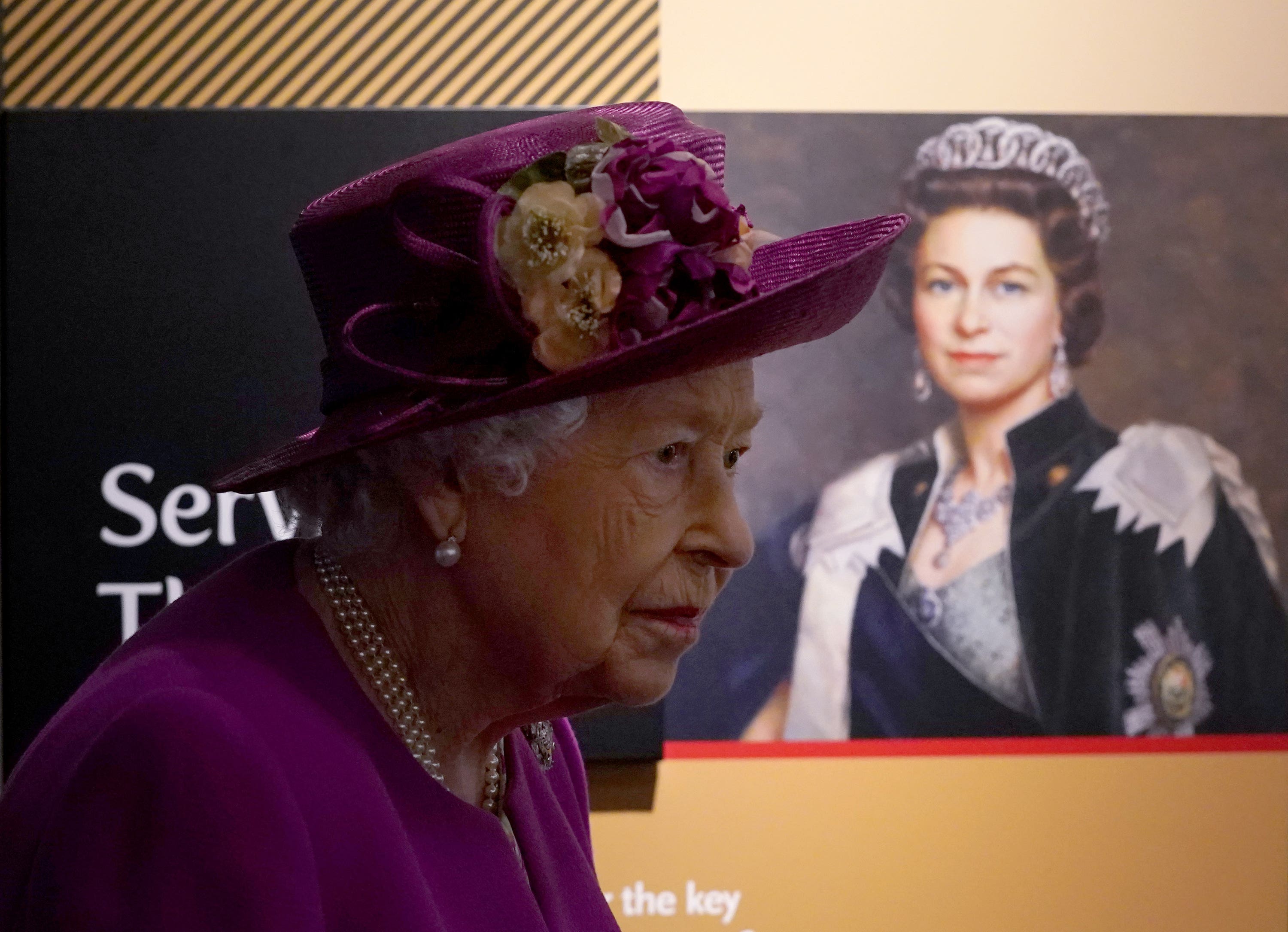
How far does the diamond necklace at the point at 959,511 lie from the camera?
87.7 inches

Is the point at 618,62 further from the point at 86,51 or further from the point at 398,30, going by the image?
the point at 86,51

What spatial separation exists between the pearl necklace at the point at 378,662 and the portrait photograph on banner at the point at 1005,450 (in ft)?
3.69

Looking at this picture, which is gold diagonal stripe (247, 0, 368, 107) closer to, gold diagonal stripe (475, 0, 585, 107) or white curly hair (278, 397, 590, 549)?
gold diagonal stripe (475, 0, 585, 107)

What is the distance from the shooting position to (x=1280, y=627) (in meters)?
2.30

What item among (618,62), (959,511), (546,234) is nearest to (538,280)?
(546,234)

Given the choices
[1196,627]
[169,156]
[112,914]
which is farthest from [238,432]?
[1196,627]

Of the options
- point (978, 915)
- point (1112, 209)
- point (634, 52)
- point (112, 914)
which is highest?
point (634, 52)

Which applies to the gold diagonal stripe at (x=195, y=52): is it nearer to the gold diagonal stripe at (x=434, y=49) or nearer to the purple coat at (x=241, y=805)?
the gold diagonal stripe at (x=434, y=49)

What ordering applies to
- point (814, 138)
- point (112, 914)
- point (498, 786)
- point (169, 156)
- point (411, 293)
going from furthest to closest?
1. point (814, 138)
2. point (169, 156)
3. point (498, 786)
4. point (411, 293)
5. point (112, 914)

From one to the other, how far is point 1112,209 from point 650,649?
4.95 ft

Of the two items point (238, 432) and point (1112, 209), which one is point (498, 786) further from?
point (1112, 209)

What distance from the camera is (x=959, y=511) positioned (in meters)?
2.23

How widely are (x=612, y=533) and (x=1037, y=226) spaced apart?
56.0 inches

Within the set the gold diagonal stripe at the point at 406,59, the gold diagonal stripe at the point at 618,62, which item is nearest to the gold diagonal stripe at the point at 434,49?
the gold diagonal stripe at the point at 406,59
